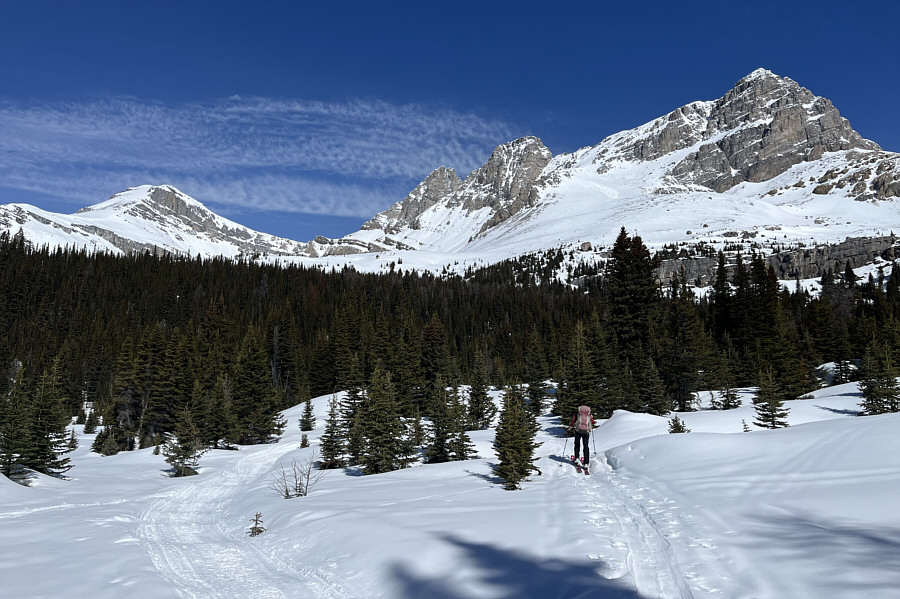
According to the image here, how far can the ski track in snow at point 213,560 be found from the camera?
6.84 m

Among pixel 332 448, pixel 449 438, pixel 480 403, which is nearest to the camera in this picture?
pixel 449 438

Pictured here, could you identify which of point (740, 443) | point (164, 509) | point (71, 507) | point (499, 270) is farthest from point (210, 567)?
point (499, 270)

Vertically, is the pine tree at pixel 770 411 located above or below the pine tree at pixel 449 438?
above

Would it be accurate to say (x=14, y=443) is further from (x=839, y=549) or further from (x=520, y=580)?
(x=839, y=549)

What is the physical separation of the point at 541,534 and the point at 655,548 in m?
1.69

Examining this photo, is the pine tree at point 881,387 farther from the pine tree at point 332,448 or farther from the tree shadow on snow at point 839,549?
the pine tree at point 332,448

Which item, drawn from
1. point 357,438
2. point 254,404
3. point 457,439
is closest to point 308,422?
point 254,404

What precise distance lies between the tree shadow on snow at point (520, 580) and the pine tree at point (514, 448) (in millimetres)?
6171

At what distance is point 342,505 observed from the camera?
1163cm

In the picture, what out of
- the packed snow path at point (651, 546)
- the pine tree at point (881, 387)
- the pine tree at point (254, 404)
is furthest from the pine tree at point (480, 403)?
the packed snow path at point (651, 546)

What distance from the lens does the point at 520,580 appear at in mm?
5777

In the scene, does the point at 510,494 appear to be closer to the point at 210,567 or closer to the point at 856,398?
the point at 210,567

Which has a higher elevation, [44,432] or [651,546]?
[651,546]

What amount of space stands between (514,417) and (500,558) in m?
7.89
